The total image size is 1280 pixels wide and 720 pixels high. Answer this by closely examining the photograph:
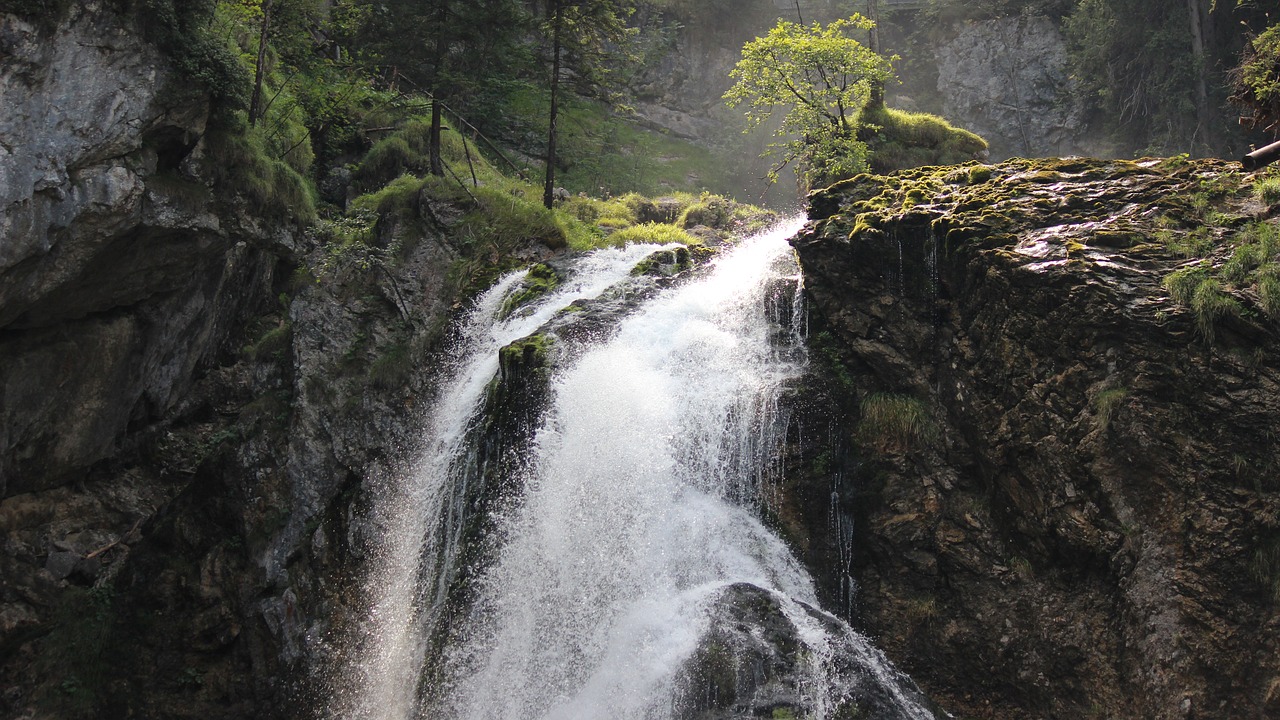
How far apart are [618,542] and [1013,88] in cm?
2626

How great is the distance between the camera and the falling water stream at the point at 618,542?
8438mm

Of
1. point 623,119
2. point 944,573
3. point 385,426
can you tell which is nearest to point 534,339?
point 385,426

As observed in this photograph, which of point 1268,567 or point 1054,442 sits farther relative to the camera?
point 1054,442

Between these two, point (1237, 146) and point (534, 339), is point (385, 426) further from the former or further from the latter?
point (1237, 146)

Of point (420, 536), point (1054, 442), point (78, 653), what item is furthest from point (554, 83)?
point (78, 653)

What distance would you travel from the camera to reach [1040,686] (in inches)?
323

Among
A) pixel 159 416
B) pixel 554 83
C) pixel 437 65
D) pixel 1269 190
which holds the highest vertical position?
pixel 437 65

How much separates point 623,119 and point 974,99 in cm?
1354

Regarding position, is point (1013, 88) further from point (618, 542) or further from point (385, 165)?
point (618, 542)

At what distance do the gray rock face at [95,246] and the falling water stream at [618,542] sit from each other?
15.2ft

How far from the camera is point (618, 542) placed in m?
9.61

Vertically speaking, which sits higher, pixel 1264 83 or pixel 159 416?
pixel 1264 83

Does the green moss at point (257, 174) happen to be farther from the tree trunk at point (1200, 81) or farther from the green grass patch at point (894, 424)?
the tree trunk at point (1200, 81)

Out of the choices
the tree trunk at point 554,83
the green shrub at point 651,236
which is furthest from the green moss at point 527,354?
the tree trunk at point 554,83
